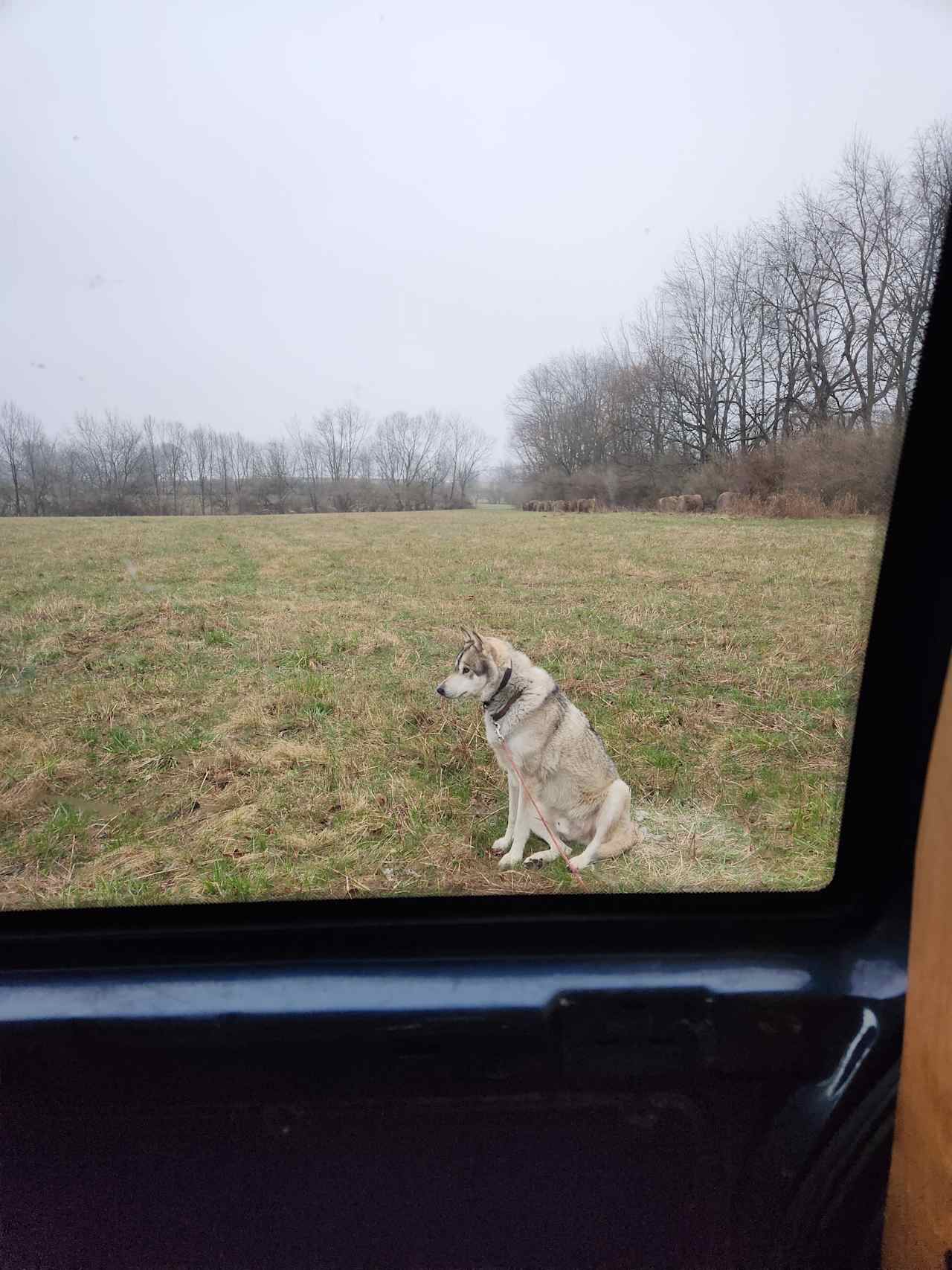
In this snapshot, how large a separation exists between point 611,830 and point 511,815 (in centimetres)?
25

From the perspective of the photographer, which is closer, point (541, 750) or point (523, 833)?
point (523, 833)

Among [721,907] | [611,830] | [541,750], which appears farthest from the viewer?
[541,750]

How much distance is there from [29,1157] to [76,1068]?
224 millimetres

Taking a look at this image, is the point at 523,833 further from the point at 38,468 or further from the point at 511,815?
the point at 38,468

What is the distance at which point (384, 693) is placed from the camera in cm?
194

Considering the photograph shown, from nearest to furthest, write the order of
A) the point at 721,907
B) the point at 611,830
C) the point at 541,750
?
1. the point at 721,907
2. the point at 611,830
3. the point at 541,750

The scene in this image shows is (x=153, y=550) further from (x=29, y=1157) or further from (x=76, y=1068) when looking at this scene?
(x=29, y=1157)

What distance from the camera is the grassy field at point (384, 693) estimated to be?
5.63ft

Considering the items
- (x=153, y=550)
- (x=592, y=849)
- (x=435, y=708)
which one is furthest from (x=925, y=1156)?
(x=153, y=550)

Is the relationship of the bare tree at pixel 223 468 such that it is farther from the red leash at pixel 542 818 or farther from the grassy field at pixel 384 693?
the red leash at pixel 542 818

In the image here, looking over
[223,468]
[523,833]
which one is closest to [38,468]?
[223,468]

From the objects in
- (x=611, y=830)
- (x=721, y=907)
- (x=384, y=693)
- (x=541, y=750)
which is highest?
(x=384, y=693)

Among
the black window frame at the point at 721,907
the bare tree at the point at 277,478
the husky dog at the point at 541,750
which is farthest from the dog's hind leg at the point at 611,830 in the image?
the bare tree at the point at 277,478

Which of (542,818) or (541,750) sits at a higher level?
(541,750)
